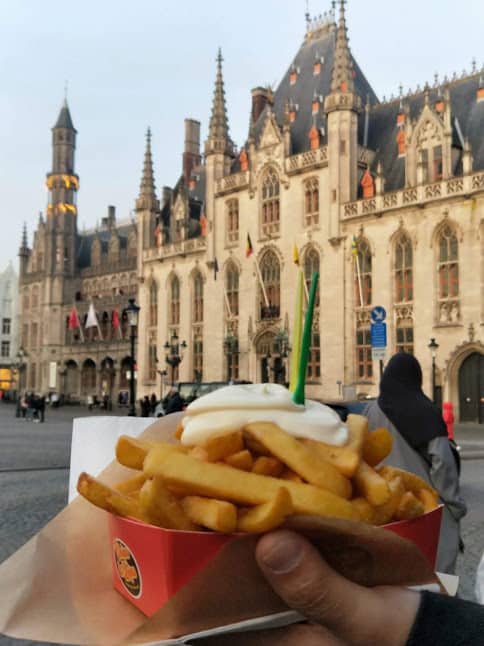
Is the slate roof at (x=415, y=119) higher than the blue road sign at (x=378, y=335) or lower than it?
higher

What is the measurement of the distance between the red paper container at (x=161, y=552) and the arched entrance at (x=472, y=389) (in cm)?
2810

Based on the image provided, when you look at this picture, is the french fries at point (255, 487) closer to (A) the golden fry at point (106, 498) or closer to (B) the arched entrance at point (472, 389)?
(A) the golden fry at point (106, 498)

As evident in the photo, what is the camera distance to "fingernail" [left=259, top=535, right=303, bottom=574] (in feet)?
3.90

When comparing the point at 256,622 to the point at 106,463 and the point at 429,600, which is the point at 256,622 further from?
the point at 106,463

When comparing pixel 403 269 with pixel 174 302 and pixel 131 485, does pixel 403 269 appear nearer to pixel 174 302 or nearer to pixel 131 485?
pixel 174 302

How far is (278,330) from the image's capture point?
35.3 metres

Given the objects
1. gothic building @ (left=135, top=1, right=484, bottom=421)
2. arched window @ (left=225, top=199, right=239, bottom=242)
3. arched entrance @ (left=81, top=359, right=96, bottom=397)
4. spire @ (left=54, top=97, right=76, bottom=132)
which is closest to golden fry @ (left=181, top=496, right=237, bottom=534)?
gothic building @ (left=135, top=1, right=484, bottom=421)

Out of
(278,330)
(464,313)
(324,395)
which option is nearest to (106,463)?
(464,313)

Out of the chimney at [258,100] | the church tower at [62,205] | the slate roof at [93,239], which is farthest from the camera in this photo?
the slate roof at [93,239]

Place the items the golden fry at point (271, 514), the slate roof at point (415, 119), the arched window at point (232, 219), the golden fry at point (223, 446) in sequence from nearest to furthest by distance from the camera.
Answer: the golden fry at point (271, 514), the golden fry at point (223, 446), the slate roof at point (415, 119), the arched window at point (232, 219)

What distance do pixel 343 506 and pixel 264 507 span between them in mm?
162

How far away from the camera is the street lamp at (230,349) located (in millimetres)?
37812

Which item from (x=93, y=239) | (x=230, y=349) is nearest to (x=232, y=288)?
(x=230, y=349)

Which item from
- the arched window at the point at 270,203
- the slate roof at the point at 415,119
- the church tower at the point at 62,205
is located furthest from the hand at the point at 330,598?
the church tower at the point at 62,205
